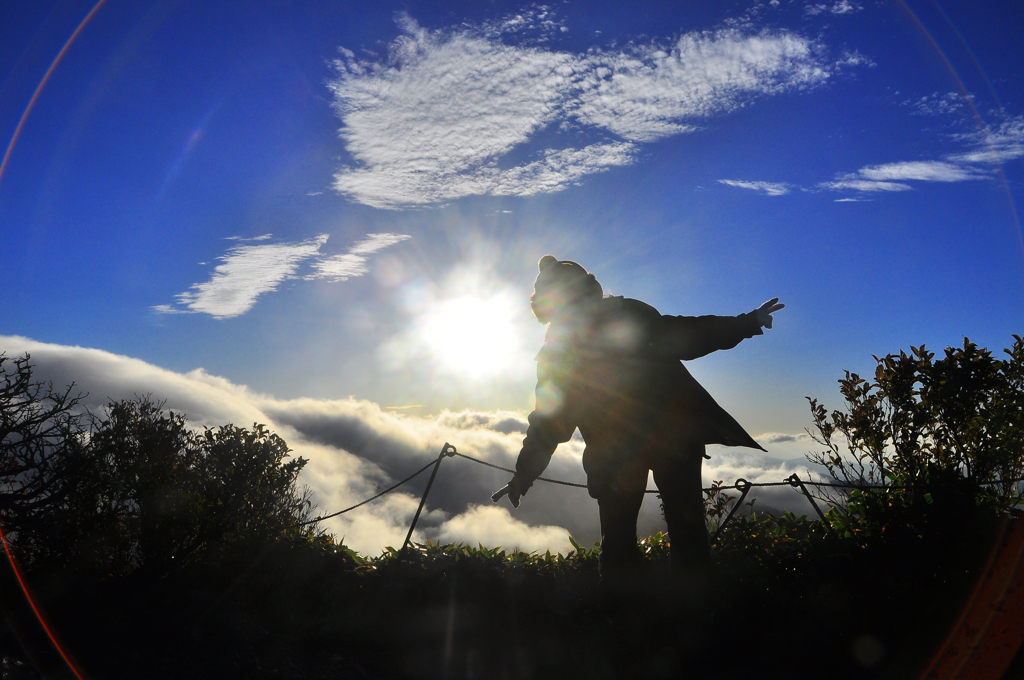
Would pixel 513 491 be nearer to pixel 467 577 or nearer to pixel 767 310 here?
pixel 467 577

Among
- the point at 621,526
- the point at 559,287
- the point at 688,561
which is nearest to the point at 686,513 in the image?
the point at 688,561

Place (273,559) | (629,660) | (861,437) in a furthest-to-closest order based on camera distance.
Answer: (861,437), (273,559), (629,660)

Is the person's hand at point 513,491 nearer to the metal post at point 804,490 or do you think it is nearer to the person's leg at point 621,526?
the person's leg at point 621,526

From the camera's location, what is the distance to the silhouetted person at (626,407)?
14.2 ft

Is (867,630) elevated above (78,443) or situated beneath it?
situated beneath

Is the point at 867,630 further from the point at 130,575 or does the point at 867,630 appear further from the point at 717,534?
the point at 130,575

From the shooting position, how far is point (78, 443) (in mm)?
4895

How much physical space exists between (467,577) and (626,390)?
233 centimetres

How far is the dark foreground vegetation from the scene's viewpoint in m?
4.20

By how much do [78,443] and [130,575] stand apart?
1249 millimetres

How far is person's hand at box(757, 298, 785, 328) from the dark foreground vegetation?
1.74 metres

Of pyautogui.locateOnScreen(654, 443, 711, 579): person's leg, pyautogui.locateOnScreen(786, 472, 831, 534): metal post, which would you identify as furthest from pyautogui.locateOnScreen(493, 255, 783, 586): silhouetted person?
pyautogui.locateOnScreen(786, 472, 831, 534): metal post

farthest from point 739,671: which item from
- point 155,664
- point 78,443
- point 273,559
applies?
point 78,443

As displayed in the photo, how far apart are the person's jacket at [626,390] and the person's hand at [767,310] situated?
47mm
